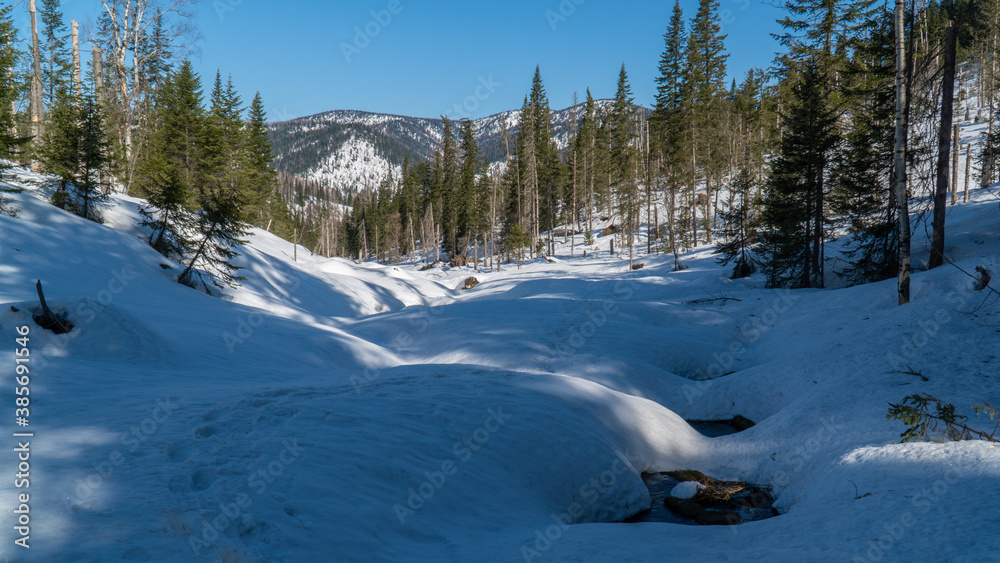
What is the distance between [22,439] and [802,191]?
25821 millimetres

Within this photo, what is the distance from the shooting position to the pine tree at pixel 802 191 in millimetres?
19859

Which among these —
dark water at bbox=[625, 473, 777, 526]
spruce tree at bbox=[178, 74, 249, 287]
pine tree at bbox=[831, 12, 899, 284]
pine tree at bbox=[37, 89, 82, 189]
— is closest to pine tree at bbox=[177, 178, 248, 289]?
spruce tree at bbox=[178, 74, 249, 287]

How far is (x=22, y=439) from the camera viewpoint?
4.17 metres

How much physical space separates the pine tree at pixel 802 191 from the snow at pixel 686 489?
1755cm

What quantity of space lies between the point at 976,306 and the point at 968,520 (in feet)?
31.0

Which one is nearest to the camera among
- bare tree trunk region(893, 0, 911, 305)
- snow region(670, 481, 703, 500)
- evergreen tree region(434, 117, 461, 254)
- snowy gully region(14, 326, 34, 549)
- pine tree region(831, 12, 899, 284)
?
snowy gully region(14, 326, 34, 549)

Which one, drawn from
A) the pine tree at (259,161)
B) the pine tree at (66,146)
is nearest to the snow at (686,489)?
the pine tree at (66,146)

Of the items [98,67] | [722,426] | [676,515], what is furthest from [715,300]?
[98,67]

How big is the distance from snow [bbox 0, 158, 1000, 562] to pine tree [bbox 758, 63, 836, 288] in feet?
17.3

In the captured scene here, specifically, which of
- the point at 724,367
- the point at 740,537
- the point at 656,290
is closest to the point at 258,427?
the point at 740,537

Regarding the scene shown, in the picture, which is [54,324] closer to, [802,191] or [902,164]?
[902,164]

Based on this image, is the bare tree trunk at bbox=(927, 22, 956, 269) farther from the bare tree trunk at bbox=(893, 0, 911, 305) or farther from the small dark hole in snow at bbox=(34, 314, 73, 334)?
A: the small dark hole in snow at bbox=(34, 314, 73, 334)

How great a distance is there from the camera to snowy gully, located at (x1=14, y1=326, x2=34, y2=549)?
3073mm

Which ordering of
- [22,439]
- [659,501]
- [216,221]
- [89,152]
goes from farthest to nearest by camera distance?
[89,152] → [216,221] → [659,501] → [22,439]
